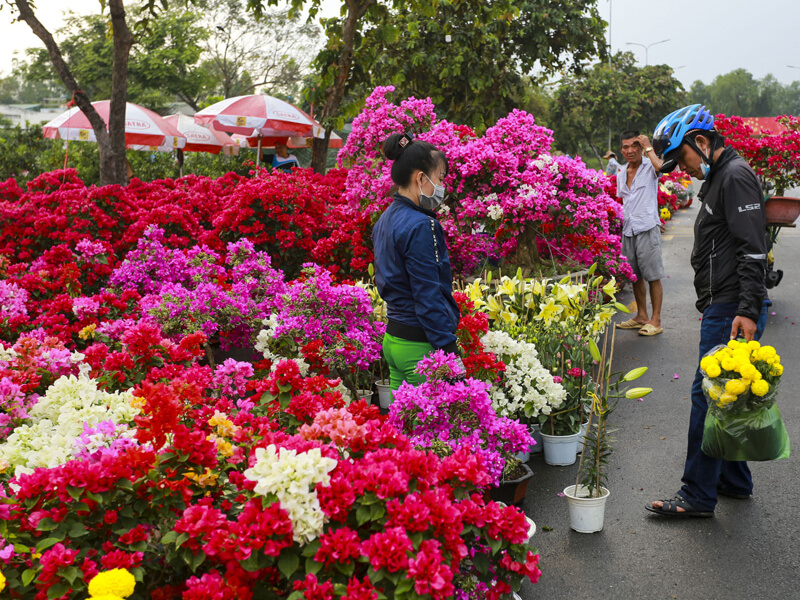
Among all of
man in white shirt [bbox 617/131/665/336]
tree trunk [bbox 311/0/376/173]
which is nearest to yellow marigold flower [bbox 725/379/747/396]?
man in white shirt [bbox 617/131/665/336]

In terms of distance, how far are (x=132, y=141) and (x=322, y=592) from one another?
14.7 meters

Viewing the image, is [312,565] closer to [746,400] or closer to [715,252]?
[746,400]

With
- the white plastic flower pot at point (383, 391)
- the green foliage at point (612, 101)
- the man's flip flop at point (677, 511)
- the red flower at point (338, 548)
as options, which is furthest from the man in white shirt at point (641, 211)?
the green foliage at point (612, 101)

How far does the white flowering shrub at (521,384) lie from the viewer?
4.55 meters

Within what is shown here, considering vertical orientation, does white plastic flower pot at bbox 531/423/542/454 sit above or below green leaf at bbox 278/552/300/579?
below

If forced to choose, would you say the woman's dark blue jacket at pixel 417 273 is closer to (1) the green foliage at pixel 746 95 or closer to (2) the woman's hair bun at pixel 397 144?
(2) the woman's hair bun at pixel 397 144

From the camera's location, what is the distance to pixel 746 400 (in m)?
3.43

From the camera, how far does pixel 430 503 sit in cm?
204

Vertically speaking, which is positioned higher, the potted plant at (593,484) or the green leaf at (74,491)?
the green leaf at (74,491)

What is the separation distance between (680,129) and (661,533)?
2.24 m

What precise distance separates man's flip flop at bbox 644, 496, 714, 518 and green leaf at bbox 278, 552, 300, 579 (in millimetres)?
2789

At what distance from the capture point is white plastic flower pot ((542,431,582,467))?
4875mm

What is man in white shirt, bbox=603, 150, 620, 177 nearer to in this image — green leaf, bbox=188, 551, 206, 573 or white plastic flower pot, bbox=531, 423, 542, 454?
white plastic flower pot, bbox=531, 423, 542, 454

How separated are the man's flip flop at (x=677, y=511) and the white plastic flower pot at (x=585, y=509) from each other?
35 cm
